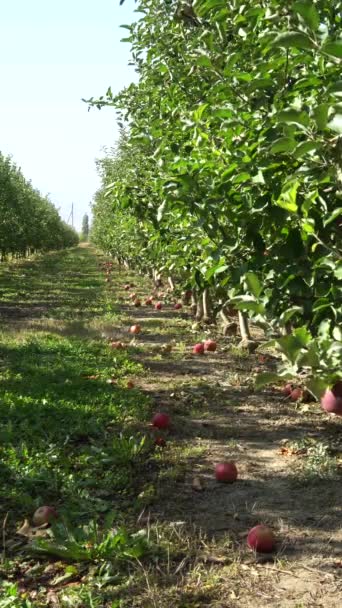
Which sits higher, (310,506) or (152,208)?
(152,208)

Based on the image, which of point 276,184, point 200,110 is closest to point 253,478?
point 276,184

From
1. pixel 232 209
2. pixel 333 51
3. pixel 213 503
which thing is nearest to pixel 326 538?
pixel 213 503

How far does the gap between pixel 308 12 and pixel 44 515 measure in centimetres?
290

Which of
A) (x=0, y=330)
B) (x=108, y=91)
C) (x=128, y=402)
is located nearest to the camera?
(x=128, y=402)

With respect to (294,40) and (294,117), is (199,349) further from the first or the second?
(294,40)

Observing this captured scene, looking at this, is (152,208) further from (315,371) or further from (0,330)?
(0,330)

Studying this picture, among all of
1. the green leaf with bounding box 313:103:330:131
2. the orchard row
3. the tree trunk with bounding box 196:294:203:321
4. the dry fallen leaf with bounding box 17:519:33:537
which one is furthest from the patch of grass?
the tree trunk with bounding box 196:294:203:321

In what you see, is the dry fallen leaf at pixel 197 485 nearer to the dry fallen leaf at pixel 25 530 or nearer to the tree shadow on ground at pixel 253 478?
the tree shadow on ground at pixel 253 478

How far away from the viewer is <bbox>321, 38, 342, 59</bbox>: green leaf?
1590mm

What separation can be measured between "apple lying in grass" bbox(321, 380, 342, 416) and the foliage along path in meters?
0.89

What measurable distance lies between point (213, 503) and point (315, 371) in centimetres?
173

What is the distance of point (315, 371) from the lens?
235 centimetres

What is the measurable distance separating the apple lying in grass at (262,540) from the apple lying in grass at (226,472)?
0.88 m

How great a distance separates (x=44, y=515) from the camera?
11.2 ft
